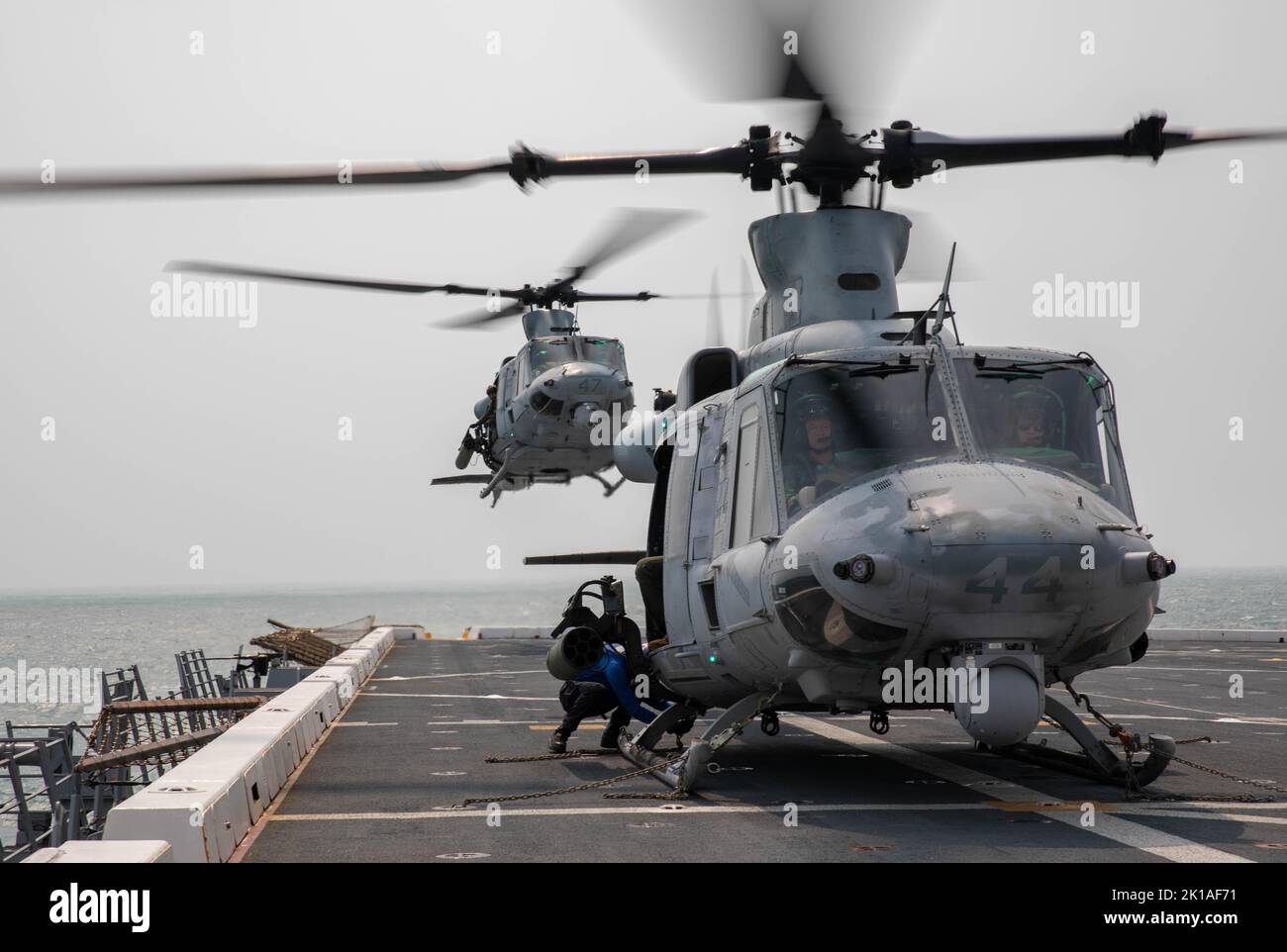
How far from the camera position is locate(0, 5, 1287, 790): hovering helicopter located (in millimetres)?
8641

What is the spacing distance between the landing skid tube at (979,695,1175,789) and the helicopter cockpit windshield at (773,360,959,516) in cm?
219

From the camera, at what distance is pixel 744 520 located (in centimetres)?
1050

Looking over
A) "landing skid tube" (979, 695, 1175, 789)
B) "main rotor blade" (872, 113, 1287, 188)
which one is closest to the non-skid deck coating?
"landing skid tube" (979, 695, 1175, 789)

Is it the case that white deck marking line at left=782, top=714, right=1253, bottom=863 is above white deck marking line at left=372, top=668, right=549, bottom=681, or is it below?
above

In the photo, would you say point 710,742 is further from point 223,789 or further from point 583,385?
point 583,385

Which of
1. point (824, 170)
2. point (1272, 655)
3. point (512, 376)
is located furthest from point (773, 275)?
point (1272, 655)

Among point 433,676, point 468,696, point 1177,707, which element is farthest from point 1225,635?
point 468,696

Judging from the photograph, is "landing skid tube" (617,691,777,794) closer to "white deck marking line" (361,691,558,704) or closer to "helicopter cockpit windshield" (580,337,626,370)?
"white deck marking line" (361,691,558,704)

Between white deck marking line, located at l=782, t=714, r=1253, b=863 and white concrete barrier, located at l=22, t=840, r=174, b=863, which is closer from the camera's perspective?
white concrete barrier, located at l=22, t=840, r=174, b=863

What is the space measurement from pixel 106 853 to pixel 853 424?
577 cm
